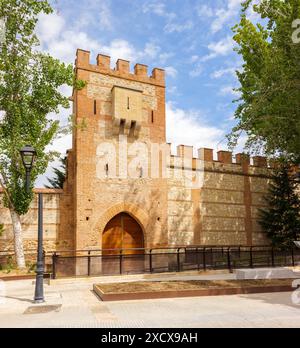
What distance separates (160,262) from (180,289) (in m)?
4.80

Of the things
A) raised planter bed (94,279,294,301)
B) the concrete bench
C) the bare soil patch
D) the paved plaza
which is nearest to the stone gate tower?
the concrete bench

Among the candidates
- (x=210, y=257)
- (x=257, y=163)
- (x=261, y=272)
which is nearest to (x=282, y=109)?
(x=261, y=272)

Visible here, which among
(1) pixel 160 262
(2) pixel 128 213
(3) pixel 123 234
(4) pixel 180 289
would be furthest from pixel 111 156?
(4) pixel 180 289

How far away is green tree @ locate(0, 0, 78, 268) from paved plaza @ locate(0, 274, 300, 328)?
261 inches

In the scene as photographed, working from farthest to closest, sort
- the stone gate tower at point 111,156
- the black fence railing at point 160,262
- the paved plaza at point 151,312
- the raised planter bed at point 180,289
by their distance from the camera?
1. the stone gate tower at point 111,156
2. the black fence railing at point 160,262
3. the raised planter bed at point 180,289
4. the paved plaza at point 151,312

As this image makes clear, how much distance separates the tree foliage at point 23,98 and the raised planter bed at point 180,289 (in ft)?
25.7

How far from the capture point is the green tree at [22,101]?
53.5 feet

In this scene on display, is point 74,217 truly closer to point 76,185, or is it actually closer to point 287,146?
point 76,185

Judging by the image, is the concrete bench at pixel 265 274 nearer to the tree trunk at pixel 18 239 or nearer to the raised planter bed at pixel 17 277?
the raised planter bed at pixel 17 277

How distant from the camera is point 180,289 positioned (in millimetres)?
10094

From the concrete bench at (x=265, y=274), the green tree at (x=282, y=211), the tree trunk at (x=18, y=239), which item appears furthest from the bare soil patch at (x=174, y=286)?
the green tree at (x=282, y=211)

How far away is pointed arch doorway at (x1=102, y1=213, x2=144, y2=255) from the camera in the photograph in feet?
61.9

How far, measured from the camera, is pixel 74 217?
18328 millimetres

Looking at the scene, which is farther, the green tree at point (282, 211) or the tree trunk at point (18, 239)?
the green tree at point (282, 211)
